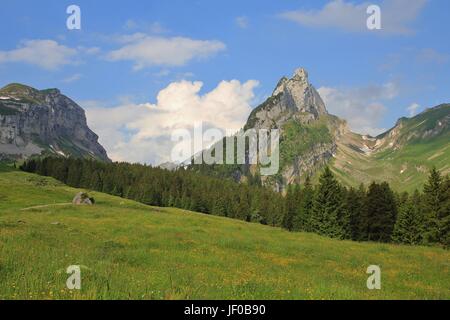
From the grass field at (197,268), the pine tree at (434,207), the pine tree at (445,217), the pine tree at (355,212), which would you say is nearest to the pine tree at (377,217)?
the pine tree at (355,212)

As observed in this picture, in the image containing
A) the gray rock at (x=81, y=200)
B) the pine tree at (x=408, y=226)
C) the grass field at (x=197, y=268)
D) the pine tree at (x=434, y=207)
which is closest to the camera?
the grass field at (x=197, y=268)

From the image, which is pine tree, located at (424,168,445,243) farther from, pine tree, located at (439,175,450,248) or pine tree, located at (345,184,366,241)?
pine tree, located at (345,184,366,241)

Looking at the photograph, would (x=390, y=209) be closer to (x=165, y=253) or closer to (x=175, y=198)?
(x=165, y=253)

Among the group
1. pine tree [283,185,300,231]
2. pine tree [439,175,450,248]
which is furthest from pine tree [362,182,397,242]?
pine tree [283,185,300,231]

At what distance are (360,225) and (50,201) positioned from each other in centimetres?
5906

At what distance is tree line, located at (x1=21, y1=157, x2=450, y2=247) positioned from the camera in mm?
67688

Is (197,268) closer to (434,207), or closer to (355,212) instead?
(434,207)

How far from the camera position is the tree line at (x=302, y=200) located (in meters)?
67.7

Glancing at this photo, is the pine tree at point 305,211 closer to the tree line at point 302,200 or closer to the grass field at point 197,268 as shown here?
the tree line at point 302,200

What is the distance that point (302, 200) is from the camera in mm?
100438

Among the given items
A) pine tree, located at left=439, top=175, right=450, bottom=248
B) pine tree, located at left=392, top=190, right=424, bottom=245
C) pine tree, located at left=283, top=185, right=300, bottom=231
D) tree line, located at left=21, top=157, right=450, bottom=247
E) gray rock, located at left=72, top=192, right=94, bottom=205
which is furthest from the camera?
pine tree, located at left=283, top=185, right=300, bottom=231

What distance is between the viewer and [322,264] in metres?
27.3
